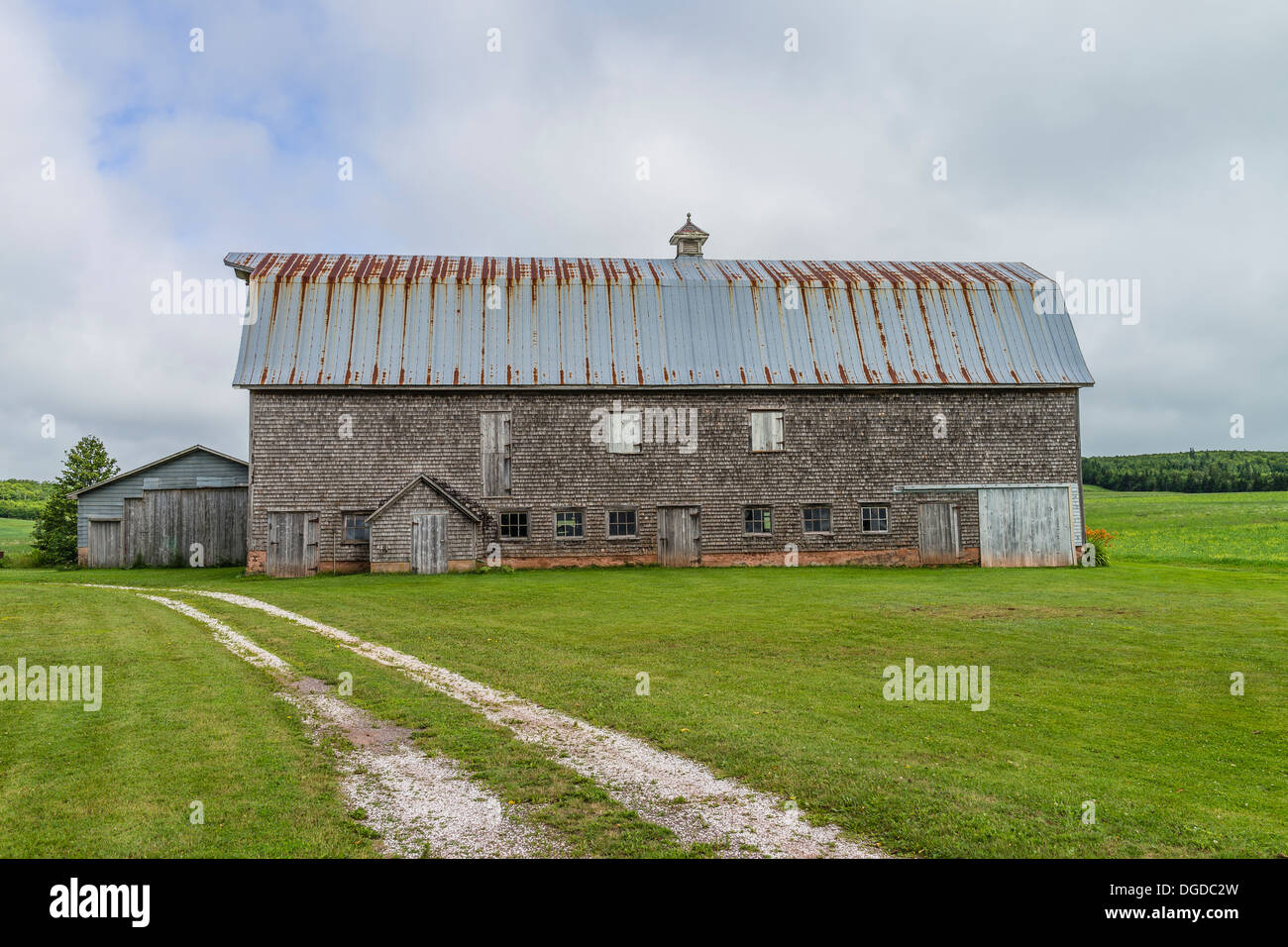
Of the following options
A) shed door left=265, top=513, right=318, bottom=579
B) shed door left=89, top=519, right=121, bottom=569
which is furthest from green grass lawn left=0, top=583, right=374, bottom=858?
shed door left=89, top=519, right=121, bottom=569

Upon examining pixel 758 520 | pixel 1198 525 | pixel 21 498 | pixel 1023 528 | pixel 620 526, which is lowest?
pixel 1198 525

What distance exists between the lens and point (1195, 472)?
4122 inches

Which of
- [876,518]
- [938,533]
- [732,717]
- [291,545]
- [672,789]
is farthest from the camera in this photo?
[876,518]

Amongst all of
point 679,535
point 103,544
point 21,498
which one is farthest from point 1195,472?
point 21,498

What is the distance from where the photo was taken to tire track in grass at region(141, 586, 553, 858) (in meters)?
6.68

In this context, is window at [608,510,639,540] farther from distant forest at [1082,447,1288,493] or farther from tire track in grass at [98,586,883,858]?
distant forest at [1082,447,1288,493]

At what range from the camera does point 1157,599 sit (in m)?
21.9

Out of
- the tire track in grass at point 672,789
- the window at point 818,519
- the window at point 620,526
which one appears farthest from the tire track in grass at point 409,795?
the window at point 818,519

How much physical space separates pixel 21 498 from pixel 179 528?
224ft

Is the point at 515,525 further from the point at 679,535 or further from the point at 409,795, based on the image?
the point at 409,795

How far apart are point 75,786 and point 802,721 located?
740cm

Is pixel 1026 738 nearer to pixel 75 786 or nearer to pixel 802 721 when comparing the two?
pixel 802 721

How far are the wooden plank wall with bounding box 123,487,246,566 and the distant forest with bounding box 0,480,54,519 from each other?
55.1 metres

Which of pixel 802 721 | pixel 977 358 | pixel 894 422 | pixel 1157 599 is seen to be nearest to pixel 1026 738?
pixel 802 721
